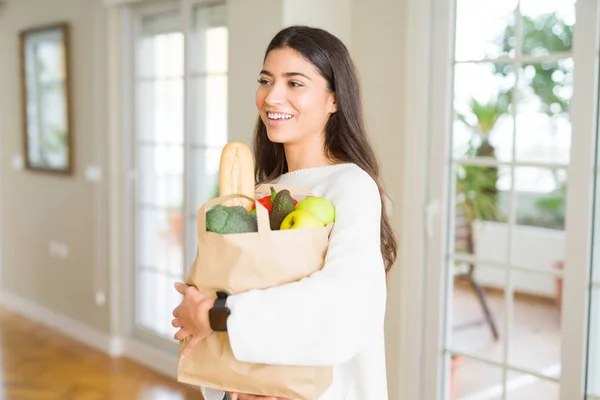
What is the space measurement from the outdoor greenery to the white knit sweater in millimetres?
1560

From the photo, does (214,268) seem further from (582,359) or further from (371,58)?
(371,58)

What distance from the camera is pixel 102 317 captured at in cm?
491

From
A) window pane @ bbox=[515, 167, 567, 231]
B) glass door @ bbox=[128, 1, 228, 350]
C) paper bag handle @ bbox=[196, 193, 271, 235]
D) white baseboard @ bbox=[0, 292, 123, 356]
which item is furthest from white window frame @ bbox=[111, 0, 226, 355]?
window pane @ bbox=[515, 167, 567, 231]

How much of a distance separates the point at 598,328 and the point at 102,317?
3.35m

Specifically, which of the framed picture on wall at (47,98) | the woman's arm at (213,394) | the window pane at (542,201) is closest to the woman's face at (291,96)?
the woman's arm at (213,394)

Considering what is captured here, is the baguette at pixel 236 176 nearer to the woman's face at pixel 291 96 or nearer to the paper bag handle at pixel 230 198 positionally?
the paper bag handle at pixel 230 198

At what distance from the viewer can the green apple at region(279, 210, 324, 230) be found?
1.41 meters

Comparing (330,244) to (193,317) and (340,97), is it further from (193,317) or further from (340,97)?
(340,97)

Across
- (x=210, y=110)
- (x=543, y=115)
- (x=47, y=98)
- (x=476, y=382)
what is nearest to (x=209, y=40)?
(x=210, y=110)

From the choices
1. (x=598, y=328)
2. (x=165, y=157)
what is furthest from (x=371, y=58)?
(x=165, y=157)

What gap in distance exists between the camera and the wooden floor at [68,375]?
407 centimetres

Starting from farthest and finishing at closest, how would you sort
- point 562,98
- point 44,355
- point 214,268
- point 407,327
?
point 562,98, point 44,355, point 407,327, point 214,268

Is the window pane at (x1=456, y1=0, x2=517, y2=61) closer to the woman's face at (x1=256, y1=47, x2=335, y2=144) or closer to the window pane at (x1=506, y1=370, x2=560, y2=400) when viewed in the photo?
the window pane at (x1=506, y1=370, x2=560, y2=400)

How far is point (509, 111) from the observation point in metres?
4.77
